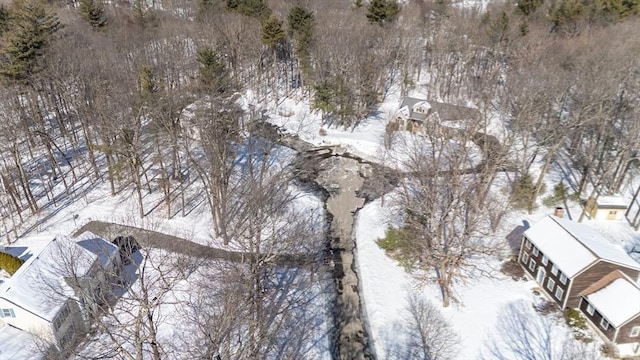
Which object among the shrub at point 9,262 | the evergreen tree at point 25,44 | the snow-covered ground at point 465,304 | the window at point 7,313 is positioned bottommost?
the snow-covered ground at point 465,304

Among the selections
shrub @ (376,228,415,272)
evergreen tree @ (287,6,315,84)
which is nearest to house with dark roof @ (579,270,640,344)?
shrub @ (376,228,415,272)

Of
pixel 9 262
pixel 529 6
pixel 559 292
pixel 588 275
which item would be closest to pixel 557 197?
pixel 559 292

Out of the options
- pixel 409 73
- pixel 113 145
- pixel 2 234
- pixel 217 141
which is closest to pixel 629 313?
pixel 217 141

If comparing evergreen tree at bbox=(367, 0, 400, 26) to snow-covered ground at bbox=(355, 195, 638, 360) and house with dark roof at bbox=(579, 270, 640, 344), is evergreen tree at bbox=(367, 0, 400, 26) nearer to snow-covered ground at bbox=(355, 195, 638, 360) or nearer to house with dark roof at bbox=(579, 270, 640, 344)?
snow-covered ground at bbox=(355, 195, 638, 360)

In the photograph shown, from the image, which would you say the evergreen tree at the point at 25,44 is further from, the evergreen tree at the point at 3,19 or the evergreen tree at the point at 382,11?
the evergreen tree at the point at 382,11

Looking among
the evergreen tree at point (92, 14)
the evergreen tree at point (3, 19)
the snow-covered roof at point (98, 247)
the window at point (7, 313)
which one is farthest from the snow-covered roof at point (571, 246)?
the evergreen tree at point (3, 19)

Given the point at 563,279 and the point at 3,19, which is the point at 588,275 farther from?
the point at 3,19
